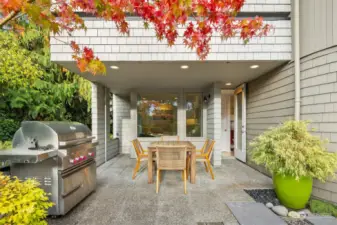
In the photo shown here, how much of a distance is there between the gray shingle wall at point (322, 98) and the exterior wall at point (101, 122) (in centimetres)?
463

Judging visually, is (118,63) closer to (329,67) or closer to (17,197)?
(17,197)

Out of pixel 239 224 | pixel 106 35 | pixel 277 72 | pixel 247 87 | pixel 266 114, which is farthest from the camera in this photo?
pixel 247 87

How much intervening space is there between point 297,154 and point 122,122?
5539 millimetres

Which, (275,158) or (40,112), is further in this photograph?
(40,112)

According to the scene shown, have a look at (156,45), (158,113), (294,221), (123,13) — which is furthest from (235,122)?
(123,13)

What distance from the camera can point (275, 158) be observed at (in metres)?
2.47

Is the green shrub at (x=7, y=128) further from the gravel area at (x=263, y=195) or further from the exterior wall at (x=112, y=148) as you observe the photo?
the gravel area at (x=263, y=195)

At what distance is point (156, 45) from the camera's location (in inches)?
126

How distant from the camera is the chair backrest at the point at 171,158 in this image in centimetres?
295

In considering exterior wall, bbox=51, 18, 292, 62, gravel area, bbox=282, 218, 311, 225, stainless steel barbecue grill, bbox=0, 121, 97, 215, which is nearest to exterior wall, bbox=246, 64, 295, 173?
exterior wall, bbox=51, 18, 292, 62

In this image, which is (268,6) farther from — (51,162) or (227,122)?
(51,162)

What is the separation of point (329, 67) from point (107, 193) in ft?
13.3

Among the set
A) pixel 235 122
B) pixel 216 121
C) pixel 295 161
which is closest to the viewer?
pixel 295 161

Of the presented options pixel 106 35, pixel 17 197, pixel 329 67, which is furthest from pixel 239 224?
pixel 106 35
